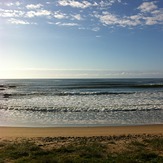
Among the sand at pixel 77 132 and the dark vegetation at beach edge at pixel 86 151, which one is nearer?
the dark vegetation at beach edge at pixel 86 151

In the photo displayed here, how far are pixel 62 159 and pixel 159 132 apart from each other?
644cm

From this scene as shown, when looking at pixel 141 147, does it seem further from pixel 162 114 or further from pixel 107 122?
pixel 162 114

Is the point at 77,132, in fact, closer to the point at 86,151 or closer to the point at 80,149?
the point at 80,149

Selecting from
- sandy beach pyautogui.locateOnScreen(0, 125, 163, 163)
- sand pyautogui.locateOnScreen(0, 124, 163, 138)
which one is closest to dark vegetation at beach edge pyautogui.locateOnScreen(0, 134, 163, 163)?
sandy beach pyautogui.locateOnScreen(0, 125, 163, 163)

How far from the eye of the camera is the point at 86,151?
7.93m

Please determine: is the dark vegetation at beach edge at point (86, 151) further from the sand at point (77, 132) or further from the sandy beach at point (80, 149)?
the sand at point (77, 132)

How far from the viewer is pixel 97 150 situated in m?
8.10

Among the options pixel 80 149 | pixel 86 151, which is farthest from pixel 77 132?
pixel 86 151

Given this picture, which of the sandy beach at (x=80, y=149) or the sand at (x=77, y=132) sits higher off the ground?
the sandy beach at (x=80, y=149)

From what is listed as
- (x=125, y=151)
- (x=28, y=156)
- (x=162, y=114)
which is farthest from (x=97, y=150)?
(x=162, y=114)

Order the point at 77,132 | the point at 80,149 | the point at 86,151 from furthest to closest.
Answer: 1. the point at 77,132
2. the point at 80,149
3. the point at 86,151

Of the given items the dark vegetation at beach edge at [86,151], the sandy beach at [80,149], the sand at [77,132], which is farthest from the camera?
the sand at [77,132]

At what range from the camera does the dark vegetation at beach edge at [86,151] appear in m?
7.09

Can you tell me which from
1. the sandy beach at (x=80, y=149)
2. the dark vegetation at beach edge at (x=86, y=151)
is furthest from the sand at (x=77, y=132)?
the dark vegetation at beach edge at (x=86, y=151)
